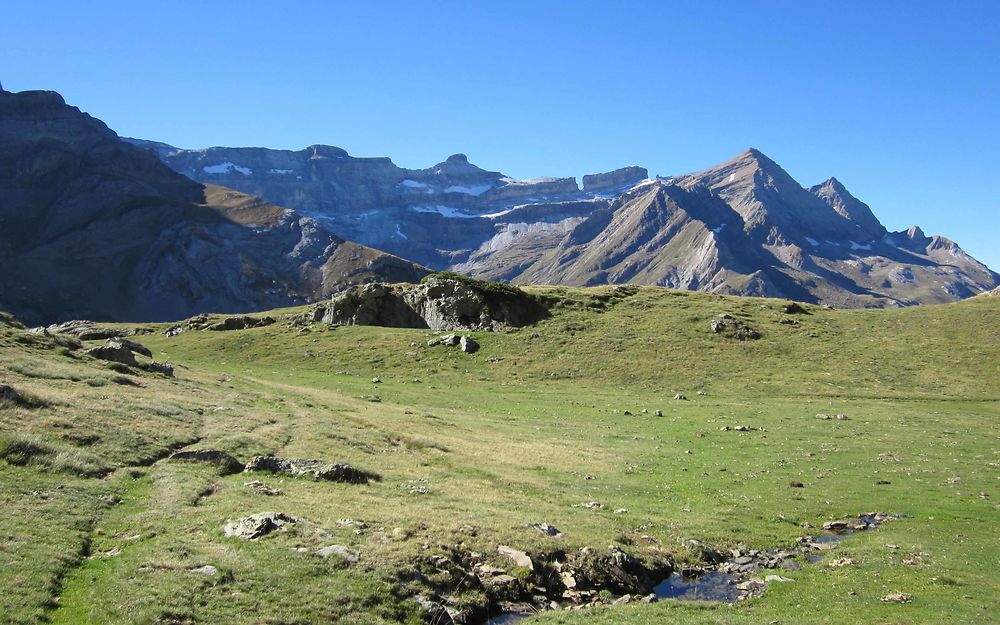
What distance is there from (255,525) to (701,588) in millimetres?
14737

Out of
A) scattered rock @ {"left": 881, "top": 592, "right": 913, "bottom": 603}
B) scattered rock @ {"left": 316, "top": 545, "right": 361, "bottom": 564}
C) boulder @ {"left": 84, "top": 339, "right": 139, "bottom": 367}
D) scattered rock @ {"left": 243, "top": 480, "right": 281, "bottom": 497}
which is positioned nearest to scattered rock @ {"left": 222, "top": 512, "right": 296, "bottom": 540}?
scattered rock @ {"left": 316, "top": 545, "right": 361, "bottom": 564}

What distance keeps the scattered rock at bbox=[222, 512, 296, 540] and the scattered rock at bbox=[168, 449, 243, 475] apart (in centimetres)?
717

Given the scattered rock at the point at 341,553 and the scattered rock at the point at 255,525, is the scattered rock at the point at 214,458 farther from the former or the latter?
the scattered rock at the point at 341,553

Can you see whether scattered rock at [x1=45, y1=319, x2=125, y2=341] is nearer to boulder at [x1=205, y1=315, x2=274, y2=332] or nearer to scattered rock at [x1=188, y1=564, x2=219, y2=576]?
boulder at [x1=205, y1=315, x2=274, y2=332]

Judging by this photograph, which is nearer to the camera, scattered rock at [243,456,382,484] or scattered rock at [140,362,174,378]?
scattered rock at [243,456,382,484]

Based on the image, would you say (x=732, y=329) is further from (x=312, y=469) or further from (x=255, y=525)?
(x=255, y=525)

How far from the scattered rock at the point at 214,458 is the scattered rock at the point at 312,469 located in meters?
0.52

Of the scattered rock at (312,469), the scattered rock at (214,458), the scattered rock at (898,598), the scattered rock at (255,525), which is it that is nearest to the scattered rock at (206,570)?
the scattered rock at (255,525)

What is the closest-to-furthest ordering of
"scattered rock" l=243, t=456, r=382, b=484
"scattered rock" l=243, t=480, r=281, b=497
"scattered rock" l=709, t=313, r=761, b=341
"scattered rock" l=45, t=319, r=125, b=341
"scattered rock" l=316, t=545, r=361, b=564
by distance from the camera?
"scattered rock" l=316, t=545, r=361, b=564 < "scattered rock" l=243, t=480, r=281, b=497 < "scattered rock" l=243, t=456, r=382, b=484 < "scattered rock" l=709, t=313, r=761, b=341 < "scattered rock" l=45, t=319, r=125, b=341

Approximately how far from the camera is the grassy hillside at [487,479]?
1786cm

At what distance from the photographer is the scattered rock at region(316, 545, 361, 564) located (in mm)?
19203

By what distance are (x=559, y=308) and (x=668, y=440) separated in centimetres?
4973

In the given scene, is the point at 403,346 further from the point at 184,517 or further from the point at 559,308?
the point at 184,517

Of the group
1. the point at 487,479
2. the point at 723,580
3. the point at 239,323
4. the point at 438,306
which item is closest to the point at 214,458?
the point at 487,479
